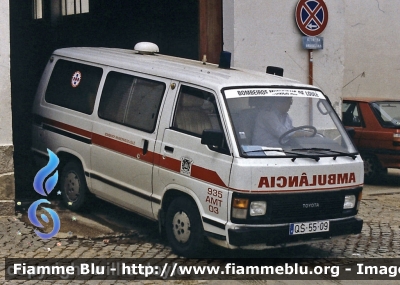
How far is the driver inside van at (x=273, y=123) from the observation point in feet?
24.2

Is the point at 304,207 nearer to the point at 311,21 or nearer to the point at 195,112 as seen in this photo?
the point at 195,112

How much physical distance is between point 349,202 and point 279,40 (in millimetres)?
4931

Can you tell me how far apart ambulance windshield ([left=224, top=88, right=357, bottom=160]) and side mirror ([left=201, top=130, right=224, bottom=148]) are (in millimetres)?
175

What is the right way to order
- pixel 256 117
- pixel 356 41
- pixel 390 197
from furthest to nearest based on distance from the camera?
pixel 356 41 < pixel 390 197 < pixel 256 117

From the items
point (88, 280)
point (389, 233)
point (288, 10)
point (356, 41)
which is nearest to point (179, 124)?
point (88, 280)

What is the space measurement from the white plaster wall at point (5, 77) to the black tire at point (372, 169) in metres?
6.82

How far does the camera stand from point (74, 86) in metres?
9.56

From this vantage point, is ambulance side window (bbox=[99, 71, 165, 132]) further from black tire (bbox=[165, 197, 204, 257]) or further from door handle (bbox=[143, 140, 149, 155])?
black tire (bbox=[165, 197, 204, 257])

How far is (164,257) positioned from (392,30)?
1183 centimetres

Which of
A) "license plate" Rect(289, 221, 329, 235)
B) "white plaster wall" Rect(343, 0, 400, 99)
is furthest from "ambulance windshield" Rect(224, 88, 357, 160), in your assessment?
"white plaster wall" Rect(343, 0, 400, 99)

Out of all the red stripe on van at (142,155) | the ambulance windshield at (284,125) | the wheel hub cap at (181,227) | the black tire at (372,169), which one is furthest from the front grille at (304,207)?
the black tire at (372,169)

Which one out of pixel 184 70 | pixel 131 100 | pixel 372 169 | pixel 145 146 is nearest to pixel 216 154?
pixel 145 146

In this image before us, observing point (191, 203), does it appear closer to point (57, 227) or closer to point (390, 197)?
point (57, 227)

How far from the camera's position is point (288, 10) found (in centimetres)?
1211
